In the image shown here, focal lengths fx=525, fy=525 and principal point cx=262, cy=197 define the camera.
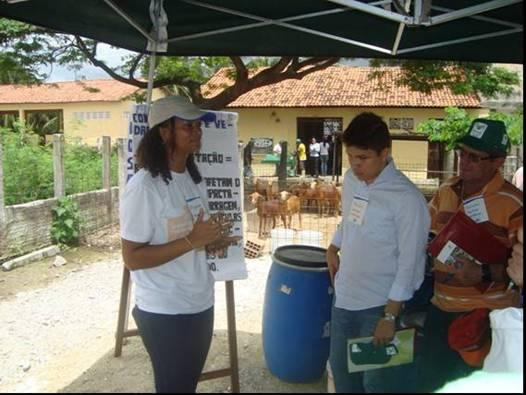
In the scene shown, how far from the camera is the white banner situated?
3.23 metres

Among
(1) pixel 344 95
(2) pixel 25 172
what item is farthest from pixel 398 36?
(1) pixel 344 95

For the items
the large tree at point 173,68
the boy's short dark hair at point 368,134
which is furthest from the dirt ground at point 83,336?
the large tree at point 173,68

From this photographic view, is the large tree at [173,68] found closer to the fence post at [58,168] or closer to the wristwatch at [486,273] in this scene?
the fence post at [58,168]

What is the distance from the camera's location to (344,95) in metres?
24.5

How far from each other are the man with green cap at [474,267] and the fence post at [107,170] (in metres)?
6.90

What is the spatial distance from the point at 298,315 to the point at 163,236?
61.2 inches

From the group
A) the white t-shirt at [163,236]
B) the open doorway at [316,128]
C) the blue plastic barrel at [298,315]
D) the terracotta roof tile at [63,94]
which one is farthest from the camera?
the terracotta roof tile at [63,94]

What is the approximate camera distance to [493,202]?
7.39 ft

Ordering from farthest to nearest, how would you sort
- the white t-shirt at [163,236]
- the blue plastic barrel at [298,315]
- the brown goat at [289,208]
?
1. the brown goat at [289,208]
2. the blue plastic barrel at [298,315]
3. the white t-shirt at [163,236]

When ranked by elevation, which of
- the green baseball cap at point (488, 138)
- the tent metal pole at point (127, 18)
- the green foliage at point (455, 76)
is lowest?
the green baseball cap at point (488, 138)

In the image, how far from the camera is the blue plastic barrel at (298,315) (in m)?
3.22

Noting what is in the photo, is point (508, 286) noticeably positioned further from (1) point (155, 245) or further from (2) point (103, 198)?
(2) point (103, 198)

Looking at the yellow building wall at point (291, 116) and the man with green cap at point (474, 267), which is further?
the yellow building wall at point (291, 116)

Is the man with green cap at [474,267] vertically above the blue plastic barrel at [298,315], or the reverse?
the man with green cap at [474,267]
